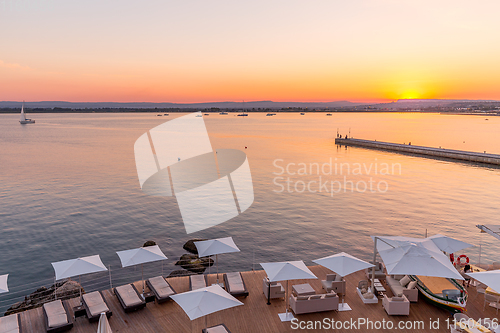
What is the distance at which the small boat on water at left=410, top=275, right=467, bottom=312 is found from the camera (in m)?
11.4

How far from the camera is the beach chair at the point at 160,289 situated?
1220 centimetres

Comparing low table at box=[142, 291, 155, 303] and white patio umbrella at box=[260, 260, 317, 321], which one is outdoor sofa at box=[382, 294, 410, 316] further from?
low table at box=[142, 291, 155, 303]

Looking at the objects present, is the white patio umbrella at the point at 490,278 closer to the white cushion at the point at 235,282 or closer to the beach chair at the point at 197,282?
the white cushion at the point at 235,282

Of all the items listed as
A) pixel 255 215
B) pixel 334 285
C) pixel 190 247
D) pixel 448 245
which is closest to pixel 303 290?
pixel 334 285

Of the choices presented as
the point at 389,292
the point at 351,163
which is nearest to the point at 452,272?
the point at 389,292

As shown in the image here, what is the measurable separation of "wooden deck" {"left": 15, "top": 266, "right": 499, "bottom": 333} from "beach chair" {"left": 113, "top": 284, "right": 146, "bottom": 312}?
212 mm

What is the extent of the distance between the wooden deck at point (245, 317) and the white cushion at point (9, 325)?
0.43 metres

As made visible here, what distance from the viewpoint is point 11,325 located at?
10336 millimetres

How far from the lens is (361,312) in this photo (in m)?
11.7

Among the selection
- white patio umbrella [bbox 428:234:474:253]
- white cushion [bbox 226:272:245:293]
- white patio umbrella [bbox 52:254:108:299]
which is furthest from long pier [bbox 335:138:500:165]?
white patio umbrella [bbox 52:254:108:299]

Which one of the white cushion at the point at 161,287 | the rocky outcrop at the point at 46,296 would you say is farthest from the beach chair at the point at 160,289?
the rocky outcrop at the point at 46,296

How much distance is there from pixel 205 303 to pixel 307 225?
71.2ft

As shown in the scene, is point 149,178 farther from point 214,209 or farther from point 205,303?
point 205,303

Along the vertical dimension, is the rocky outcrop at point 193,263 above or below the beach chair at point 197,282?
below
